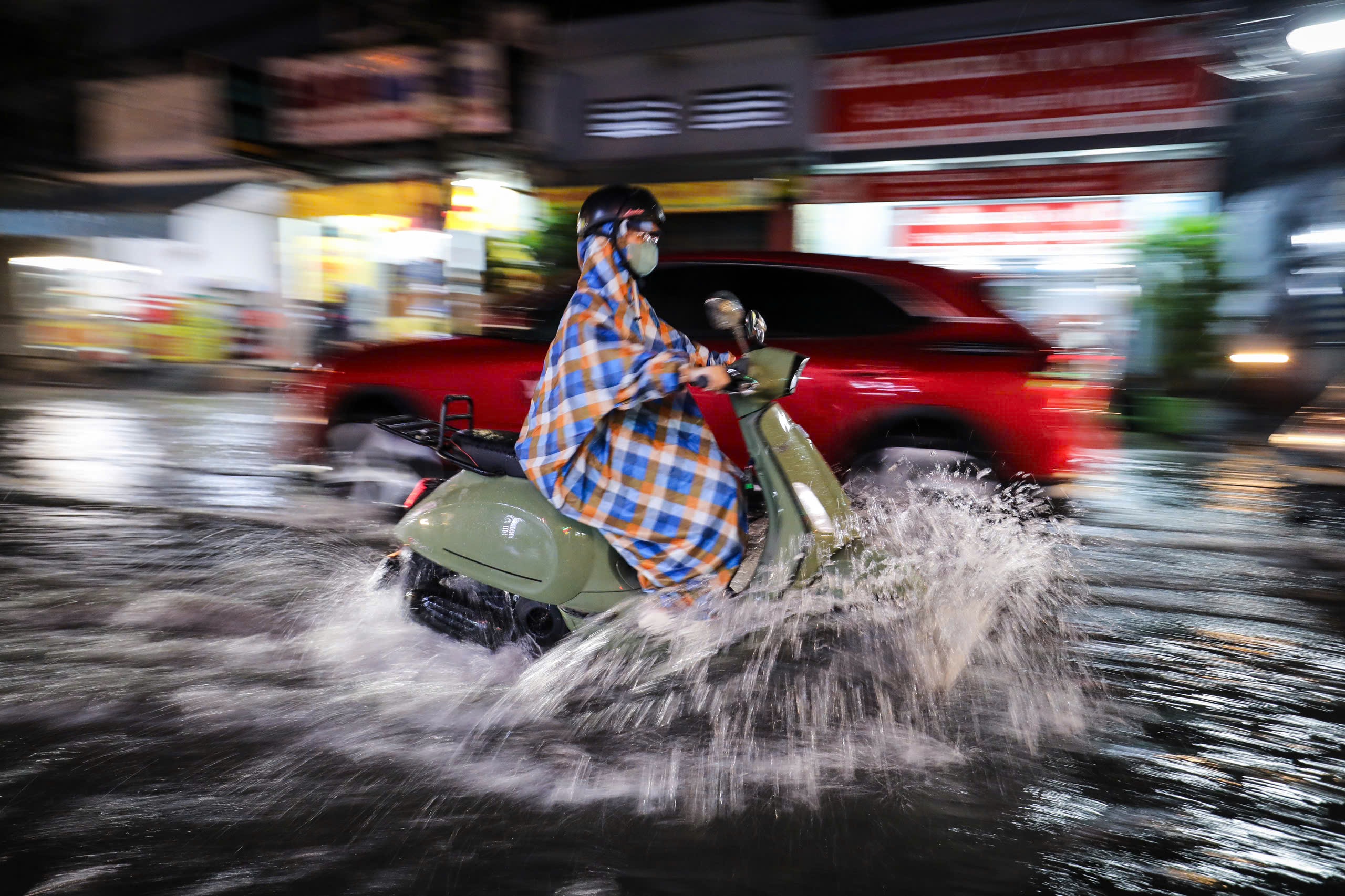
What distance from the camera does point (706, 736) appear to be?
3.07 metres

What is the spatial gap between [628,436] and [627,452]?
50 mm

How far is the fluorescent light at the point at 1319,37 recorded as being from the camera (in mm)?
10289

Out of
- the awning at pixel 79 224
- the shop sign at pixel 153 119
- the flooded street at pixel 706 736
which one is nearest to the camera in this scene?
the flooded street at pixel 706 736

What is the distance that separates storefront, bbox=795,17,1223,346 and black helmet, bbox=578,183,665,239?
8.12 m

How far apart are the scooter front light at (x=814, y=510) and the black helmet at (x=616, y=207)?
99cm

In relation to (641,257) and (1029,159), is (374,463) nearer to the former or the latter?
(641,257)

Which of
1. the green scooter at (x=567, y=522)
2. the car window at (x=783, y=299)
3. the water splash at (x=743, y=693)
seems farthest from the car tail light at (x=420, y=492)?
the car window at (x=783, y=299)

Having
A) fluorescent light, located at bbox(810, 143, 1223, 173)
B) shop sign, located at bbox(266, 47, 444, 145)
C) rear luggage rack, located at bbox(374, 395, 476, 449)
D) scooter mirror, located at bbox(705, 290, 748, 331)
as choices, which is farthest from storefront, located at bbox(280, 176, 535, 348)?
scooter mirror, located at bbox(705, 290, 748, 331)

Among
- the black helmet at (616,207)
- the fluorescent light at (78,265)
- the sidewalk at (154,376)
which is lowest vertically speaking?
the sidewalk at (154,376)

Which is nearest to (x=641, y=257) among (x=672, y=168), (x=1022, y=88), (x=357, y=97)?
(x=1022, y=88)

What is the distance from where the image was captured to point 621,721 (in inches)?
125

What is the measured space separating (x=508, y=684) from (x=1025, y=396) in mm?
2967

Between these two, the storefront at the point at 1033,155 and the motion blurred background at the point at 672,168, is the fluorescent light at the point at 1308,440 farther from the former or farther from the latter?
the storefront at the point at 1033,155

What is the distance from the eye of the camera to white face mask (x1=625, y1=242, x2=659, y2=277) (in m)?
3.08
